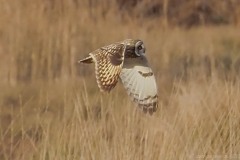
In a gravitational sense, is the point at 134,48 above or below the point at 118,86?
above

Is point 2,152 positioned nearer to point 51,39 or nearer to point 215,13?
point 51,39

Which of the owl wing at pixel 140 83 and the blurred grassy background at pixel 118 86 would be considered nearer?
the owl wing at pixel 140 83

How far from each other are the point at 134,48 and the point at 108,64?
6 cm

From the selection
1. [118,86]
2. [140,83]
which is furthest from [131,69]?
[118,86]

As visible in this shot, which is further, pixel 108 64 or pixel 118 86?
pixel 118 86

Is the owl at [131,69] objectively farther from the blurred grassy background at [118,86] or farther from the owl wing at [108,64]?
the blurred grassy background at [118,86]

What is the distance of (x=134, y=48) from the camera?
174 centimetres

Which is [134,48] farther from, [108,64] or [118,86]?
[118,86]

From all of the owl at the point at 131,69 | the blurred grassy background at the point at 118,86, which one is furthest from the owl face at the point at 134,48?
the blurred grassy background at the point at 118,86

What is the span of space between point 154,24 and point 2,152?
271 inches

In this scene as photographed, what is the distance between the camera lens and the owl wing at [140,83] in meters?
1.76

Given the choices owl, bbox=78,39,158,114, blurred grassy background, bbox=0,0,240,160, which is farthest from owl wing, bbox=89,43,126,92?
blurred grassy background, bbox=0,0,240,160

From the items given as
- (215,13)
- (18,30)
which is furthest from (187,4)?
(18,30)

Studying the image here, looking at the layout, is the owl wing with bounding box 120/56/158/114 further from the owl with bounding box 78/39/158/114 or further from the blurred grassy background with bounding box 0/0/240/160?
the blurred grassy background with bounding box 0/0/240/160
